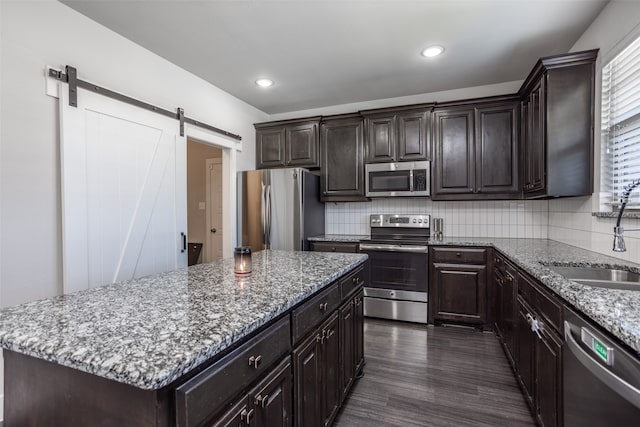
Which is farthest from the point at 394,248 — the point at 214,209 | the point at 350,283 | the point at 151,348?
the point at 214,209

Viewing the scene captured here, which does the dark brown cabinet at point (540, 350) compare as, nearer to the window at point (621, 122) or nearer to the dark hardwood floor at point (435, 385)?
the dark hardwood floor at point (435, 385)

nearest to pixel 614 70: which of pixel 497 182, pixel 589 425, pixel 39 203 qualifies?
pixel 497 182

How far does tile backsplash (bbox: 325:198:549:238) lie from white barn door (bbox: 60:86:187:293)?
214 centimetres

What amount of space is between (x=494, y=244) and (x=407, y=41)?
6.58 feet

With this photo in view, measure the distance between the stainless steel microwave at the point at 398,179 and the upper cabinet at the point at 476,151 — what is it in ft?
0.41

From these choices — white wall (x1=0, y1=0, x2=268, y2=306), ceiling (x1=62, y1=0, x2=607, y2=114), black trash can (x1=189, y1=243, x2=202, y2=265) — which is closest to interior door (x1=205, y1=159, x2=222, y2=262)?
black trash can (x1=189, y1=243, x2=202, y2=265)

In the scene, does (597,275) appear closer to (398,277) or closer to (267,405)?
(398,277)

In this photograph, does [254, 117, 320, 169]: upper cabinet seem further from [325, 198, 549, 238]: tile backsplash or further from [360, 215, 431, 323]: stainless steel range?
[360, 215, 431, 323]: stainless steel range

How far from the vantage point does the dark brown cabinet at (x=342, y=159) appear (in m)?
3.80

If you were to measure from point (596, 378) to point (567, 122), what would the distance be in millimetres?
2004

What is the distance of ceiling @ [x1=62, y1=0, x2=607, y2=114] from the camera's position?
2.13 metres

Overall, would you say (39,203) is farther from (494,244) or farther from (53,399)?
(494,244)

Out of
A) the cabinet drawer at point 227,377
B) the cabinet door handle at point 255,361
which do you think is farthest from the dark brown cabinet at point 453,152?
the cabinet door handle at point 255,361

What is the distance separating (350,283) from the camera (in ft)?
6.68
